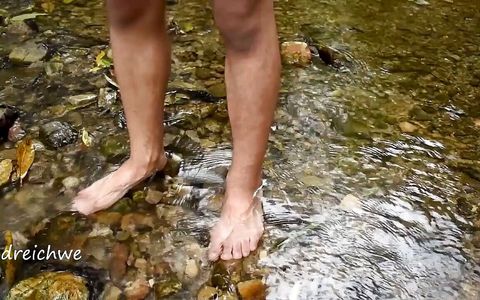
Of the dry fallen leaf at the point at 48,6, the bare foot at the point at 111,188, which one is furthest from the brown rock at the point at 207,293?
the dry fallen leaf at the point at 48,6

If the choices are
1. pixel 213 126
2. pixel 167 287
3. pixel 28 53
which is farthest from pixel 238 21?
pixel 28 53

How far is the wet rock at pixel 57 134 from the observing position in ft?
6.92

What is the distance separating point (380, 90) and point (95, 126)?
Result: 1006mm

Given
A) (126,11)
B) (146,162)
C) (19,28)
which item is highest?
(126,11)

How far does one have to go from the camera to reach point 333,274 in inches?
65.1

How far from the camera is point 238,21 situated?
1.48 m

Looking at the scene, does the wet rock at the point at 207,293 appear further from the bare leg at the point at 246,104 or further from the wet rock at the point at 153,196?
the wet rock at the point at 153,196

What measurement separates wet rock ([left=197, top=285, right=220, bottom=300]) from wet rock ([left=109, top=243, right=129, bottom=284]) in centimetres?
20

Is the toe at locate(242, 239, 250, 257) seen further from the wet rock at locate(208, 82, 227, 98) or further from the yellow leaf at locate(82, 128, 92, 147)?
the wet rock at locate(208, 82, 227, 98)

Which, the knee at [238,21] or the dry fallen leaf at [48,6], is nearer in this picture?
the knee at [238,21]

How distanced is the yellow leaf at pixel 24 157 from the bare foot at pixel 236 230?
2.01 ft

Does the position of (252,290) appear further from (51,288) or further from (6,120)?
(6,120)

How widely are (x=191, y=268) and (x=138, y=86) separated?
1.63ft

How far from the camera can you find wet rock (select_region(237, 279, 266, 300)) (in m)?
1.61
